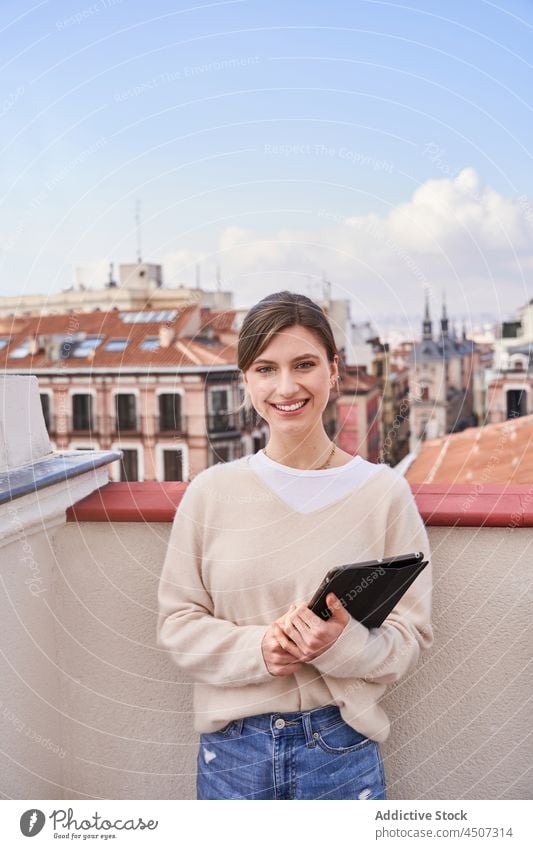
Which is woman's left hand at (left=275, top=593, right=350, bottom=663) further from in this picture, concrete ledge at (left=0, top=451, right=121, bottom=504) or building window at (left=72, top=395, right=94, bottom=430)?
building window at (left=72, top=395, right=94, bottom=430)

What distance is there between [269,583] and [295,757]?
19 centimetres

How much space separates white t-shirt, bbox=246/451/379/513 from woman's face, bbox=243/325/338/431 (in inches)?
2.0

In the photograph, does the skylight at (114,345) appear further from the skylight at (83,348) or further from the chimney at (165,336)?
the chimney at (165,336)

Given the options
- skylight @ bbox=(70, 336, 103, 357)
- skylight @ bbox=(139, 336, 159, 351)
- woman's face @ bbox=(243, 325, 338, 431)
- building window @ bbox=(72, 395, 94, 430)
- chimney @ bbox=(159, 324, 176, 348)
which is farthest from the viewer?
building window @ bbox=(72, 395, 94, 430)

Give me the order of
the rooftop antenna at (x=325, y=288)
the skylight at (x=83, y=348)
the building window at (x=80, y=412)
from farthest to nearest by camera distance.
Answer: the building window at (x=80, y=412), the skylight at (x=83, y=348), the rooftop antenna at (x=325, y=288)

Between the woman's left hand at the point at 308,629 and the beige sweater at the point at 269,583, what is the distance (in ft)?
0.11

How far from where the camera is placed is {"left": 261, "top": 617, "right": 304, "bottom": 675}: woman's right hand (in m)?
0.83

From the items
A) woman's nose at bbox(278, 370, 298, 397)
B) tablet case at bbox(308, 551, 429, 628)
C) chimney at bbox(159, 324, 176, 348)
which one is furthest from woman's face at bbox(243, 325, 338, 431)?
chimney at bbox(159, 324, 176, 348)

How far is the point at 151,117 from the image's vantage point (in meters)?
1.23

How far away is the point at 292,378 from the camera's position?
33.7 inches

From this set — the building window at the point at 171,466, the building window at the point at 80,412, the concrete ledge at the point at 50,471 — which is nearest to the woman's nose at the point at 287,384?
the concrete ledge at the point at 50,471

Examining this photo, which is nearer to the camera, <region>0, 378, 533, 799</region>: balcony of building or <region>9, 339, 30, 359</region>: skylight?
<region>0, 378, 533, 799</region>: balcony of building

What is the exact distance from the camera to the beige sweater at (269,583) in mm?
851
